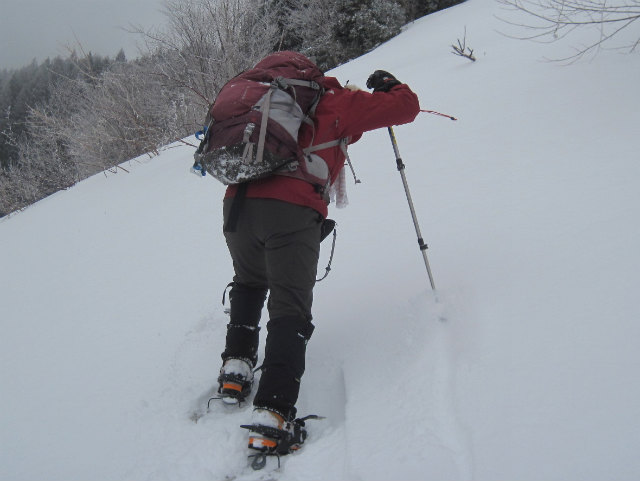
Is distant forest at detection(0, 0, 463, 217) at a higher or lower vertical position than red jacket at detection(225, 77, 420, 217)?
higher

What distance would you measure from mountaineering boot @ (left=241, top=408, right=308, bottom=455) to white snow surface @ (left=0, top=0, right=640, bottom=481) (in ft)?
0.23

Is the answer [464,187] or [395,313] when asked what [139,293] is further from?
[464,187]

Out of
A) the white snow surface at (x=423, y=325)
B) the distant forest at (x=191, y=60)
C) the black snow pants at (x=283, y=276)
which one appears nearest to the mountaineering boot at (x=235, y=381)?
the white snow surface at (x=423, y=325)

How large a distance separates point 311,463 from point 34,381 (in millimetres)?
2050

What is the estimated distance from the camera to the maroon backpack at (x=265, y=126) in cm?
187

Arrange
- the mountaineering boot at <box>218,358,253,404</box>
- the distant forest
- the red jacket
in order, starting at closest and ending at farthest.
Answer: the red jacket, the mountaineering boot at <box>218,358,253,404</box>, the distant forest

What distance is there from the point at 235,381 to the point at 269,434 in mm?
429

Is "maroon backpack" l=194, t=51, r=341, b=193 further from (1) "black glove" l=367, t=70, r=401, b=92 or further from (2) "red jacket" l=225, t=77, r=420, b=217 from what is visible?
(1) "black glove" l=367, t=70, r=401, b=92

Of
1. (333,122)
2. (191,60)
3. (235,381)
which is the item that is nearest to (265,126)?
(333,122)

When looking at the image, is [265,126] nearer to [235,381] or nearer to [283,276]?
[283,276]

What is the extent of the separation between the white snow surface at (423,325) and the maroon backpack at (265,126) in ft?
3.32

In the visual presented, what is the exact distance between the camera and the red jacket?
77.8 inches

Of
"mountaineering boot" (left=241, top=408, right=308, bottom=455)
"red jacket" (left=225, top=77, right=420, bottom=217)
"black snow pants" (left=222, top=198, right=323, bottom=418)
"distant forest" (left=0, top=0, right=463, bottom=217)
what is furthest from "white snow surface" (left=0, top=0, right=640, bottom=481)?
"distant forest" (left=0, top=0, right=463, bottom=217)

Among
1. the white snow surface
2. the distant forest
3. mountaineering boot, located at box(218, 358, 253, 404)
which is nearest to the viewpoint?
the white snow surface
